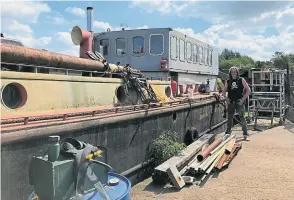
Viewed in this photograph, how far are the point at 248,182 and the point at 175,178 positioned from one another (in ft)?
4.29

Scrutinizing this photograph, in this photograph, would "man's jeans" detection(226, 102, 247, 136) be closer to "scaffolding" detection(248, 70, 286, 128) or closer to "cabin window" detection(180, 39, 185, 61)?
"scaffolding" detection(248, 70, 286, 128)

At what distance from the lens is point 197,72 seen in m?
13.6

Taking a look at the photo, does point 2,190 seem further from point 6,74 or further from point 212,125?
point 212,125

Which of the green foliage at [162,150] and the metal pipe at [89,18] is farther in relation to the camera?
the metal pipe at [89,18]

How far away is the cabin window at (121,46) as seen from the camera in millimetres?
11273

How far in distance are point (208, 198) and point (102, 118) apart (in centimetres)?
202

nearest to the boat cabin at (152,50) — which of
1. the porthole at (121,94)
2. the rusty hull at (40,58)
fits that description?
the porthole at (121,94)

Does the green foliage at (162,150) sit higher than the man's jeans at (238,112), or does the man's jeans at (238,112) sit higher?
the man's jeans at (238,112)

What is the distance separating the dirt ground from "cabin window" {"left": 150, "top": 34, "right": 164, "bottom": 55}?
169 inches

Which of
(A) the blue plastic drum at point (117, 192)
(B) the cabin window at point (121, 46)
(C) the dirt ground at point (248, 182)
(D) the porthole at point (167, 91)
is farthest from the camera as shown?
(B) the cabin window at point (121, 46)

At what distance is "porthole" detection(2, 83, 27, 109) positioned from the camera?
4289 mm

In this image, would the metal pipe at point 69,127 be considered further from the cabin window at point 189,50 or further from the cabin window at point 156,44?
the cabin window at point 189,50

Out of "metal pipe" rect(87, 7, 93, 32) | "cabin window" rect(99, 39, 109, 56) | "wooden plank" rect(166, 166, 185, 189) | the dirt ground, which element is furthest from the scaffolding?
"wooden plank" rect(166, 166, 185, 189)

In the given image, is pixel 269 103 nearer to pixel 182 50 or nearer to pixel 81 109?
pixel 182 50
